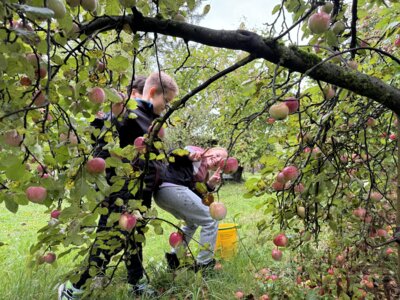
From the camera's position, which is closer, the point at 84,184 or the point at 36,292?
the point at 84,184

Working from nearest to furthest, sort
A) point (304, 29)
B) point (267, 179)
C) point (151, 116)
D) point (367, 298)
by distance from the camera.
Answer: point (267, 179), point (304, 29), point (367, 298), point (151, 116)

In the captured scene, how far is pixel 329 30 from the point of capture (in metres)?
1.13

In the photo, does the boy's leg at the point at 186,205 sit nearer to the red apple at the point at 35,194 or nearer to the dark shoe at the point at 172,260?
the dark shoe at the point at 172,260

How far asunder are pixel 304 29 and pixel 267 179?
0.66 meters

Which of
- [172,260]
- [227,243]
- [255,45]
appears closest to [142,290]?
[172,260]

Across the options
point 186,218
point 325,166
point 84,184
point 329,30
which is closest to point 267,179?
point 325,166

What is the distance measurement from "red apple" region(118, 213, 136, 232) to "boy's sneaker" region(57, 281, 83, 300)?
3.93 feet

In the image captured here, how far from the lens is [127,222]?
103 cm

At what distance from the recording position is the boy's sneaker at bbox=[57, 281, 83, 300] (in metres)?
2.02

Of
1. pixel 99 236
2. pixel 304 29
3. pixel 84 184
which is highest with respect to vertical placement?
pixel 304 29

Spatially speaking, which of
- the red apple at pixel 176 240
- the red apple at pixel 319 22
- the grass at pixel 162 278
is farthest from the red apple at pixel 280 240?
the red apple at pixel 319 22

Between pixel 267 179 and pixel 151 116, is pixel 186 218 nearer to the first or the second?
pixel 151 116

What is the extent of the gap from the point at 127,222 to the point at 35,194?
25 centimetres

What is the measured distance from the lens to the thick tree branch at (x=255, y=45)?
3.05 feet
